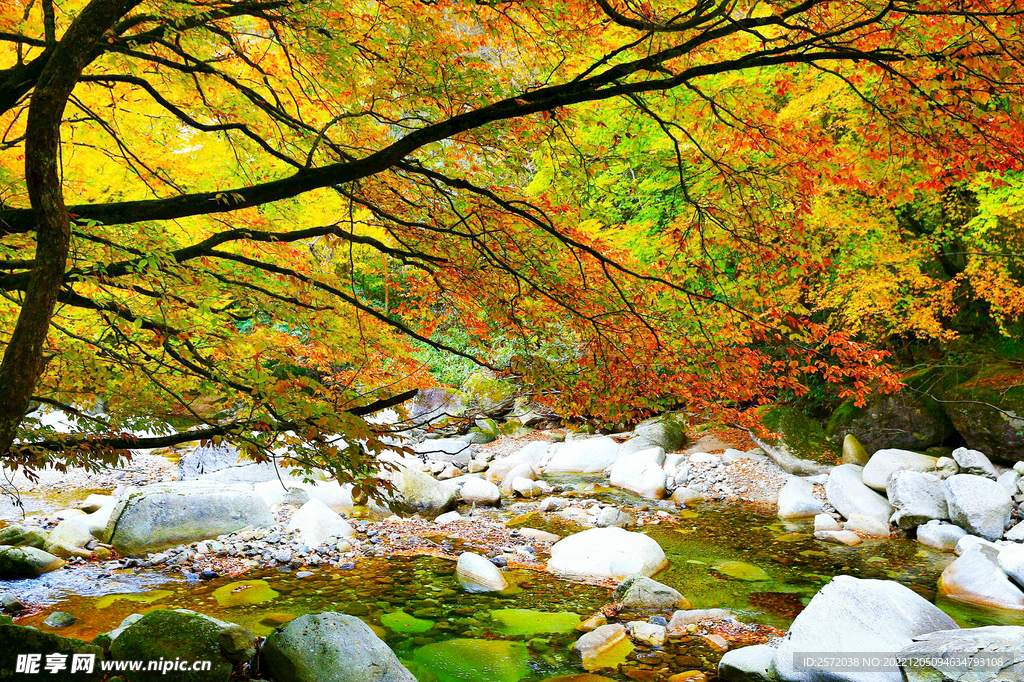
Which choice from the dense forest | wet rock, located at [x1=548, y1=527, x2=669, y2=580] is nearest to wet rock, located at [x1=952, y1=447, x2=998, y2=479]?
the dense forest

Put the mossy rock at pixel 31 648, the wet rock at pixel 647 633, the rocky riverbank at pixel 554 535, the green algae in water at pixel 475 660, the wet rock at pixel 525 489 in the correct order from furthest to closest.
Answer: the wet rock at pixel 525 489 → the wet rock at pixel 647 633 → the rocky riverbank at pixel 554 535 → the green algae in water at pixel 475 660 → the mossy rock at pixel 31 648

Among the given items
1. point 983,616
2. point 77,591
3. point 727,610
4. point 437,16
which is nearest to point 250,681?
point 77,591

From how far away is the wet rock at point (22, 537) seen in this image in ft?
21.6

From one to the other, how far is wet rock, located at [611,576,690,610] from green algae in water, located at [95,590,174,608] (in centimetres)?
418

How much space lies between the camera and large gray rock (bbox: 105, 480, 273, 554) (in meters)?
6.94

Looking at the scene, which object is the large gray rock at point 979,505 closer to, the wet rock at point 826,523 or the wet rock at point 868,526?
the wet rock at point 868,526

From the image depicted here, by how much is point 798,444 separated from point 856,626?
7510 mm

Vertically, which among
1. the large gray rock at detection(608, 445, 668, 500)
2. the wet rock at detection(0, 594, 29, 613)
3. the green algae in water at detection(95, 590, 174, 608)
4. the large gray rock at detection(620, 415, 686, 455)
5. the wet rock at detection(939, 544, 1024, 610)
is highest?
the large gray rock at detection(620, 415, 686, 455)

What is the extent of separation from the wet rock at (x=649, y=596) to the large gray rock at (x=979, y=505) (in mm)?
3944

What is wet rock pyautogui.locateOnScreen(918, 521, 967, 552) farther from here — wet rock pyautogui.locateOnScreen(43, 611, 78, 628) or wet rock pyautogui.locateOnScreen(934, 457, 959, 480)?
wet rock pyautogui.locateOnScreen(43, 611, 78, 628)

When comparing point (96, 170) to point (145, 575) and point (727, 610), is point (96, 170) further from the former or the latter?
point (727, 610)

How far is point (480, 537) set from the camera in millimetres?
7836

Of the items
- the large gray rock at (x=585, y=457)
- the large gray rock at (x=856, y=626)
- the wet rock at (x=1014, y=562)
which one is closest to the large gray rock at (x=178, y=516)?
the large gray rock at (x=585, y=457)

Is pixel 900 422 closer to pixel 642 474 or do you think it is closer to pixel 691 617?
pixel 642 474
